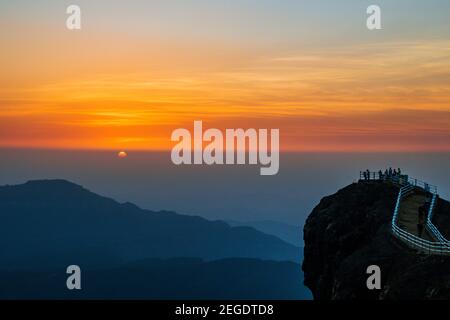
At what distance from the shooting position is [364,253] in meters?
44.3

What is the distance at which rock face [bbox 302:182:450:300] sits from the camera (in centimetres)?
3409

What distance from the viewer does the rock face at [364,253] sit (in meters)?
34.1

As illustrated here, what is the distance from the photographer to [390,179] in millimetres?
67188
